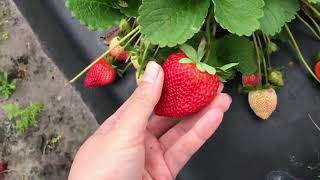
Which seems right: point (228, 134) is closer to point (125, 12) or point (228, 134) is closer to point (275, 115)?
point (275, 115)

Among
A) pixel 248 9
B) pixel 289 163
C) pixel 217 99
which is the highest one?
pixel 248 9

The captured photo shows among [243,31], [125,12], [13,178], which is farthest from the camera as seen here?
[13,178]

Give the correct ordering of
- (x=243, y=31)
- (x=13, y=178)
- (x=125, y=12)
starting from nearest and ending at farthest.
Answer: (x=243, y=31) → (x=125, y=12) → (x=13, y=178)

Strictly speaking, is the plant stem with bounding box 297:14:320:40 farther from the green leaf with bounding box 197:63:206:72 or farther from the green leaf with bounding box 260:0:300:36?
the green leaf with bounding box 197:63:206:72

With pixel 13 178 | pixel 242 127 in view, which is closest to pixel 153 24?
pixel 242 127

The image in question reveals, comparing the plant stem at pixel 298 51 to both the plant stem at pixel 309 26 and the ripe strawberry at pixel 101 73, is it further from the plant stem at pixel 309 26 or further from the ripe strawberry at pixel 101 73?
the ripe strawberry at pixel 101 73

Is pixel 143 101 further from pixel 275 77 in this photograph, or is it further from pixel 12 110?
pixel 12 110

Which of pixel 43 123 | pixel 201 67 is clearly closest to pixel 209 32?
pixel 201 67

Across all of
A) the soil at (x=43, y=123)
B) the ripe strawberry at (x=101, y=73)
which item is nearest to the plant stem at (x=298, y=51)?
the ripe strawberry at (x=101, y=73)

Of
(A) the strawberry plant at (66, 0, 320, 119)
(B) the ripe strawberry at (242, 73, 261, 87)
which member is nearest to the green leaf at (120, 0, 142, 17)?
(A) the strawberry plant at (66, 0, 320, 119)
